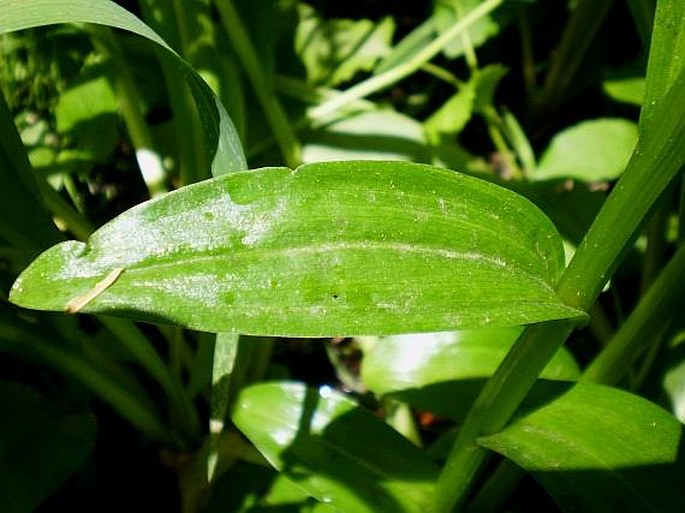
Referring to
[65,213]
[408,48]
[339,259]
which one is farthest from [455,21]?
[339,259]

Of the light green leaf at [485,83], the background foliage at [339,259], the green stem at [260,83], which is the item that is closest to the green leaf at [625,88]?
the background foliage at [339,259]

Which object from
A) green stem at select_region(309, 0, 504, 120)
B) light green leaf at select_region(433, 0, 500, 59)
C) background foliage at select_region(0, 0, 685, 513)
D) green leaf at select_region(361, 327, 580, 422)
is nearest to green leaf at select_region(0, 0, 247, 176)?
background foliage at select_region(0, 0, 685, 513)

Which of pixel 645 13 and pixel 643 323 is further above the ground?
pixel 645 13

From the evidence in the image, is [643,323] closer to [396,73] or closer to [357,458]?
[357,458]

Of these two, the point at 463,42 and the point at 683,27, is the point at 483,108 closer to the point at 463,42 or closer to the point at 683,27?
the point at 463,42

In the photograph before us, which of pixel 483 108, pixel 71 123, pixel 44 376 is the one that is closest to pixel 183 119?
pixel 71 123

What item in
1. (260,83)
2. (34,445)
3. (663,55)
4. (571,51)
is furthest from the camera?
(571,51)

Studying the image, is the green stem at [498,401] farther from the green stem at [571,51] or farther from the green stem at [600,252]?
the green stem at [571,51]
